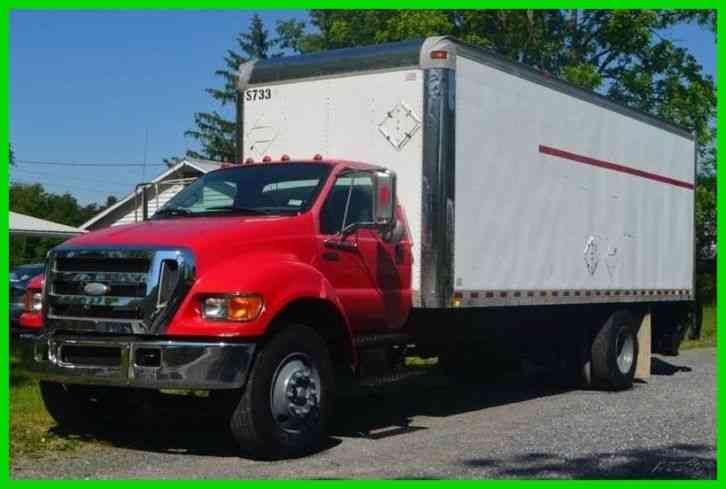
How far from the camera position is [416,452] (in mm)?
8305

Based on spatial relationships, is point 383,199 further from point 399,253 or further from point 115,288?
point 115,288

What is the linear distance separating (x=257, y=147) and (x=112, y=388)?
3502mm

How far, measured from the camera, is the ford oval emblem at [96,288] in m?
7.92

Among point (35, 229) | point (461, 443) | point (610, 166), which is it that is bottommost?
point (461, 443)

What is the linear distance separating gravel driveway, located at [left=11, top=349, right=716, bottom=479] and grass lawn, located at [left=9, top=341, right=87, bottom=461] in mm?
291

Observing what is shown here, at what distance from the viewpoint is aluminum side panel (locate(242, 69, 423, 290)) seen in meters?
9.64

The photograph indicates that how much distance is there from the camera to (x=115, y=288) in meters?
7.89

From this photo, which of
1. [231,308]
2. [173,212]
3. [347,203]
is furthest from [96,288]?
[347,203]

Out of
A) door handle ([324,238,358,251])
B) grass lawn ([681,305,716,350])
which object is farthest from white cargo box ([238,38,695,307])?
grass lawn ([681,305,716,350])

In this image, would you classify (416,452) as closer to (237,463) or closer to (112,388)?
(237,463)

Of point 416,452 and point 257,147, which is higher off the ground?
point 257,147

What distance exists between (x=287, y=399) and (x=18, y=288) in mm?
14112

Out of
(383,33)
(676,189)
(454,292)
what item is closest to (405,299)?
(454,292)

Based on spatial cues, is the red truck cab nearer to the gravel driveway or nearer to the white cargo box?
the gravel driveway
